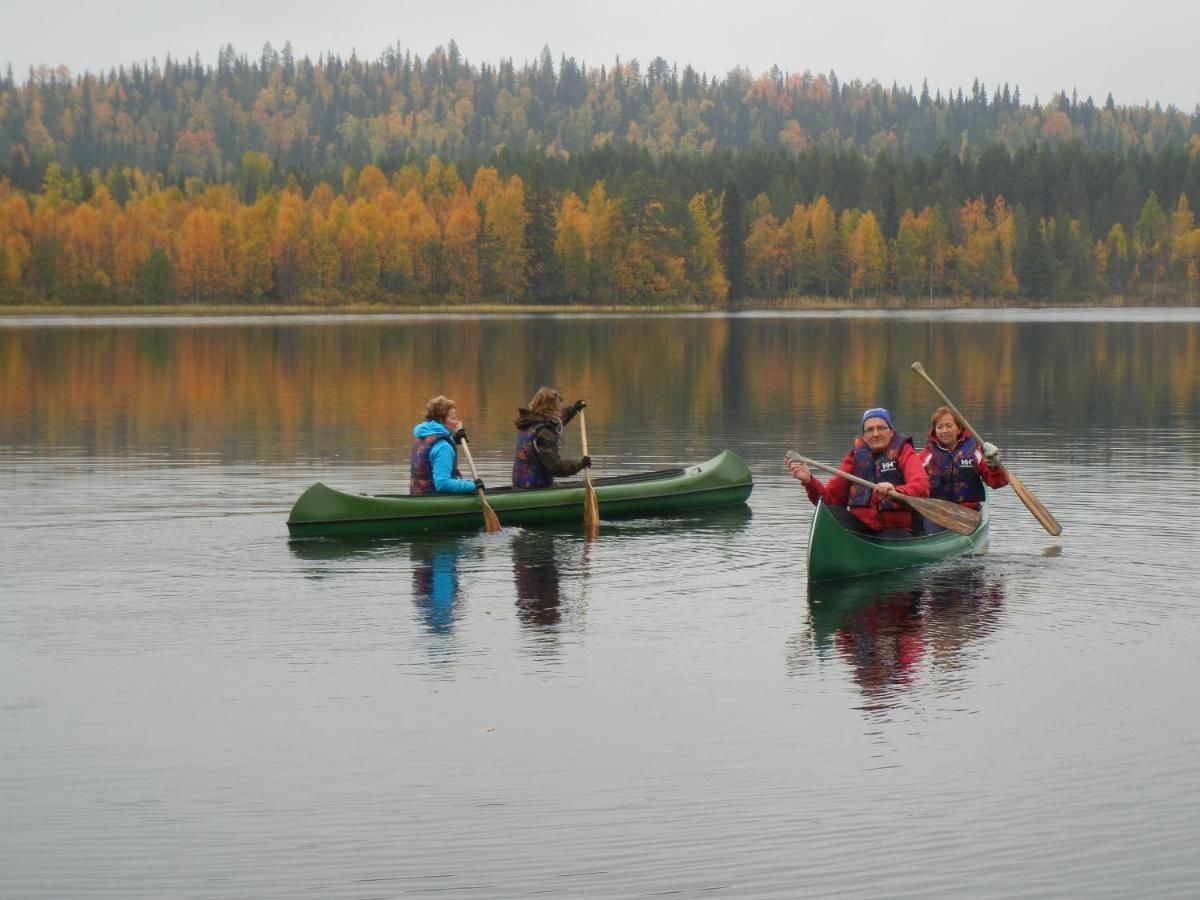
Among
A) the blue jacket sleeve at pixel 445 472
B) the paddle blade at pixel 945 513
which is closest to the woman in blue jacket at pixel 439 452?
the blue jacket sleeve at pixel 445 472

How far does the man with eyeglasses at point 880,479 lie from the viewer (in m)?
18.4

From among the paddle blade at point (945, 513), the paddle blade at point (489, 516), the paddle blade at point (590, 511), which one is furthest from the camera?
the paddle blade at point (590, 511)

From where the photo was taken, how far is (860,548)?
17.6 meters

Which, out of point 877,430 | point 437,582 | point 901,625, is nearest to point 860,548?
point 877,430

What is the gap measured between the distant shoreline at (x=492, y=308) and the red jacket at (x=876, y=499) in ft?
401

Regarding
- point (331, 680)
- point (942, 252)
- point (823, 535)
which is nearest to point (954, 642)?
point (823, 535)

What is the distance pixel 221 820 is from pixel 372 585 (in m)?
7.93

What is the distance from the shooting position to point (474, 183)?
570 feet

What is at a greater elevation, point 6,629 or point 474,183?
point 474,183

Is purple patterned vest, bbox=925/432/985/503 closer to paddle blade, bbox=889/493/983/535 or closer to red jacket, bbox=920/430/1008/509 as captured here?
red jacket, bbox=920/430/1008/509

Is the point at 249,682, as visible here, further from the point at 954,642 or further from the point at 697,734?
the point at 954,642

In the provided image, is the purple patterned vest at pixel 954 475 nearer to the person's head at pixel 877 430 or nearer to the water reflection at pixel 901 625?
the water reflection at pixel 901 625

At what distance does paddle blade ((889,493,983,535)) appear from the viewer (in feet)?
60.3

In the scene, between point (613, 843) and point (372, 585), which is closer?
point (613, 843)
